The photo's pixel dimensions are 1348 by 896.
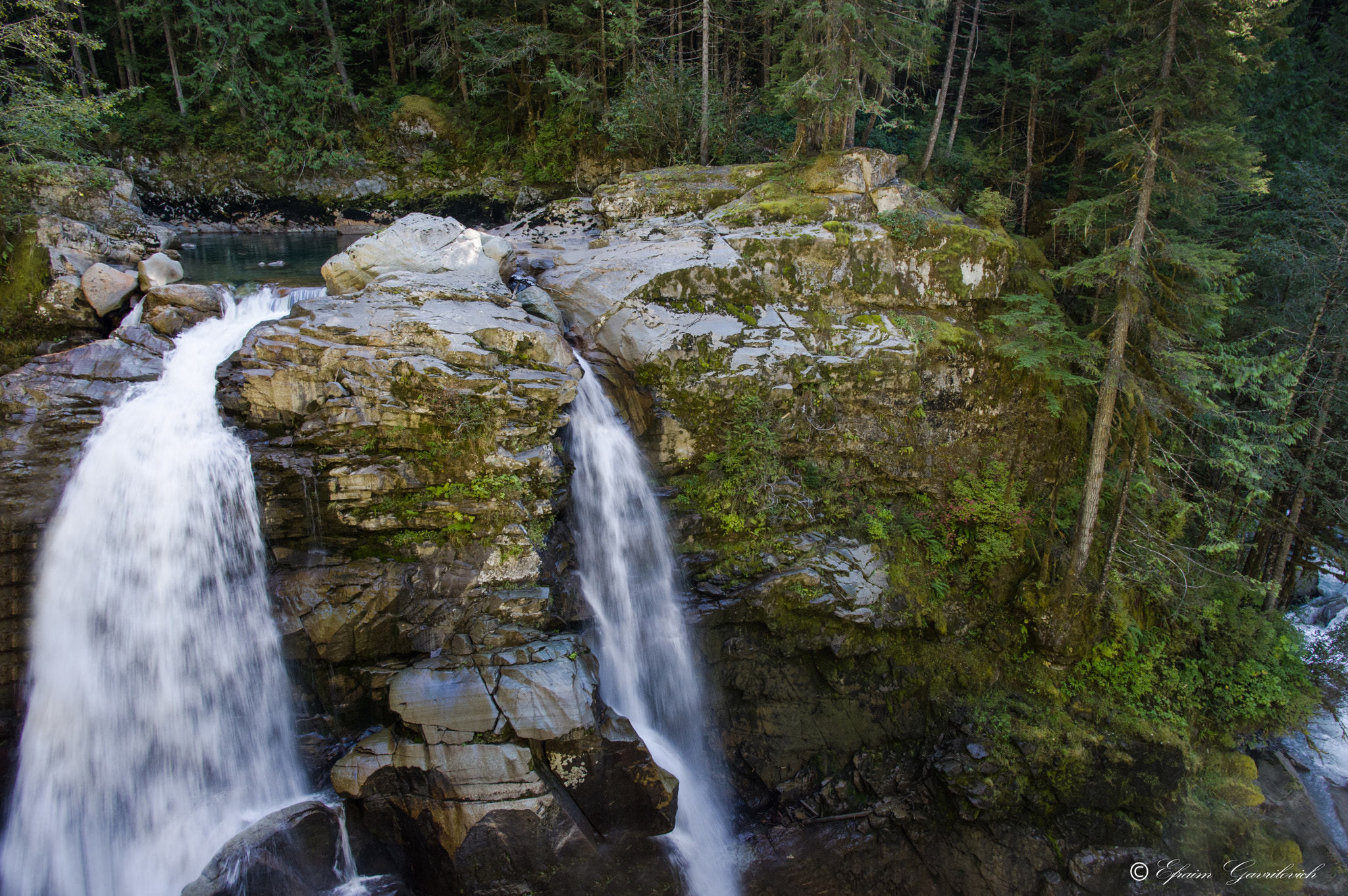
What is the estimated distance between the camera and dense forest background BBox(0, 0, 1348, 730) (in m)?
8.72

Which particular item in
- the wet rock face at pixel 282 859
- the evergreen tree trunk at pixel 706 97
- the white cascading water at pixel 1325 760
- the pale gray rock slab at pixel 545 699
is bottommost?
the white cascading water at pixel 1325 760

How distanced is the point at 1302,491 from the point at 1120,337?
5.19m

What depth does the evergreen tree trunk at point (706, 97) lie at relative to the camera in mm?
13234

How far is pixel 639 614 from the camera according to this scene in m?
9.01

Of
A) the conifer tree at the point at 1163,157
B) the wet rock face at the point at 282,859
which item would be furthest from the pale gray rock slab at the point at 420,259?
the conifer tree at the point at 1163,157

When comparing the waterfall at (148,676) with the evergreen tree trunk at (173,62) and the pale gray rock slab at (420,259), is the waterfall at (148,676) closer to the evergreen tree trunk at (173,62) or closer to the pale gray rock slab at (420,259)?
the pale gray rock slab at (420,259)

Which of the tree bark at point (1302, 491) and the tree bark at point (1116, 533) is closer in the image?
the tree bark at point (1116, 533)

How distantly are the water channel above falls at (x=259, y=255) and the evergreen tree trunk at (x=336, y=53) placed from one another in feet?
13.8

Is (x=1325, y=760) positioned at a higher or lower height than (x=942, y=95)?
lower

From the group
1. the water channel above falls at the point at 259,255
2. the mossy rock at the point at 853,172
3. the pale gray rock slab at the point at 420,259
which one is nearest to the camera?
the pale gray rock slab at the point at 420,259

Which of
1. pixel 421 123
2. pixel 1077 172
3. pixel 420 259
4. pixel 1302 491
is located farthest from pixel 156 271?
pixel 1302 491

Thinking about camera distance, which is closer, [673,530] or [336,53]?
[673,530]

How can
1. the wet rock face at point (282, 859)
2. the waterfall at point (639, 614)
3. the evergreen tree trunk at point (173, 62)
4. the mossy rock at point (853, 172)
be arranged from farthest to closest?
the evergreen tree trunk at point (173, 62)
the mossy rock at point (853, 172)
the waterfall at point (639, 614)
the wet rock face at point (282, 859)

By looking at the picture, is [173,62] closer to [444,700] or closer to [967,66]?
[444,700]
